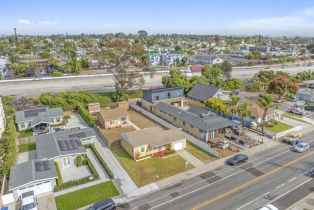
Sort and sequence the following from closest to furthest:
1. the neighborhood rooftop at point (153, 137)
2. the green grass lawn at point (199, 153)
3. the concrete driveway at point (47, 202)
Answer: the concrete driveway at point (47, 202), the green grass lawn at point (199, 153), the neighborhood rooftop at point (153, 137)

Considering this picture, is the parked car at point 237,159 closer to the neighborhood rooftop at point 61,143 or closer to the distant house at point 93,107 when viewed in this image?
the neighborhood rooftop at point 61,143

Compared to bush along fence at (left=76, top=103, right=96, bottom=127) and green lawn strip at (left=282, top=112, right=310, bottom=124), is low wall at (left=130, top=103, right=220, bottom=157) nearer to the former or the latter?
bush along fence at (left=76, top=103, right=96, bottom=127)

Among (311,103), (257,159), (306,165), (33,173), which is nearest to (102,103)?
(33,173)

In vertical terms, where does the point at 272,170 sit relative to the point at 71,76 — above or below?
below

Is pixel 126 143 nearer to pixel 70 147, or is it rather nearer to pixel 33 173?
pixel 70 147

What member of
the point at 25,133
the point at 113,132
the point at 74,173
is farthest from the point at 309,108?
the point at 25,133

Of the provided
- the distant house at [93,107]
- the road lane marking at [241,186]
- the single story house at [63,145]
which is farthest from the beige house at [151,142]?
the distant house at [93,107]
